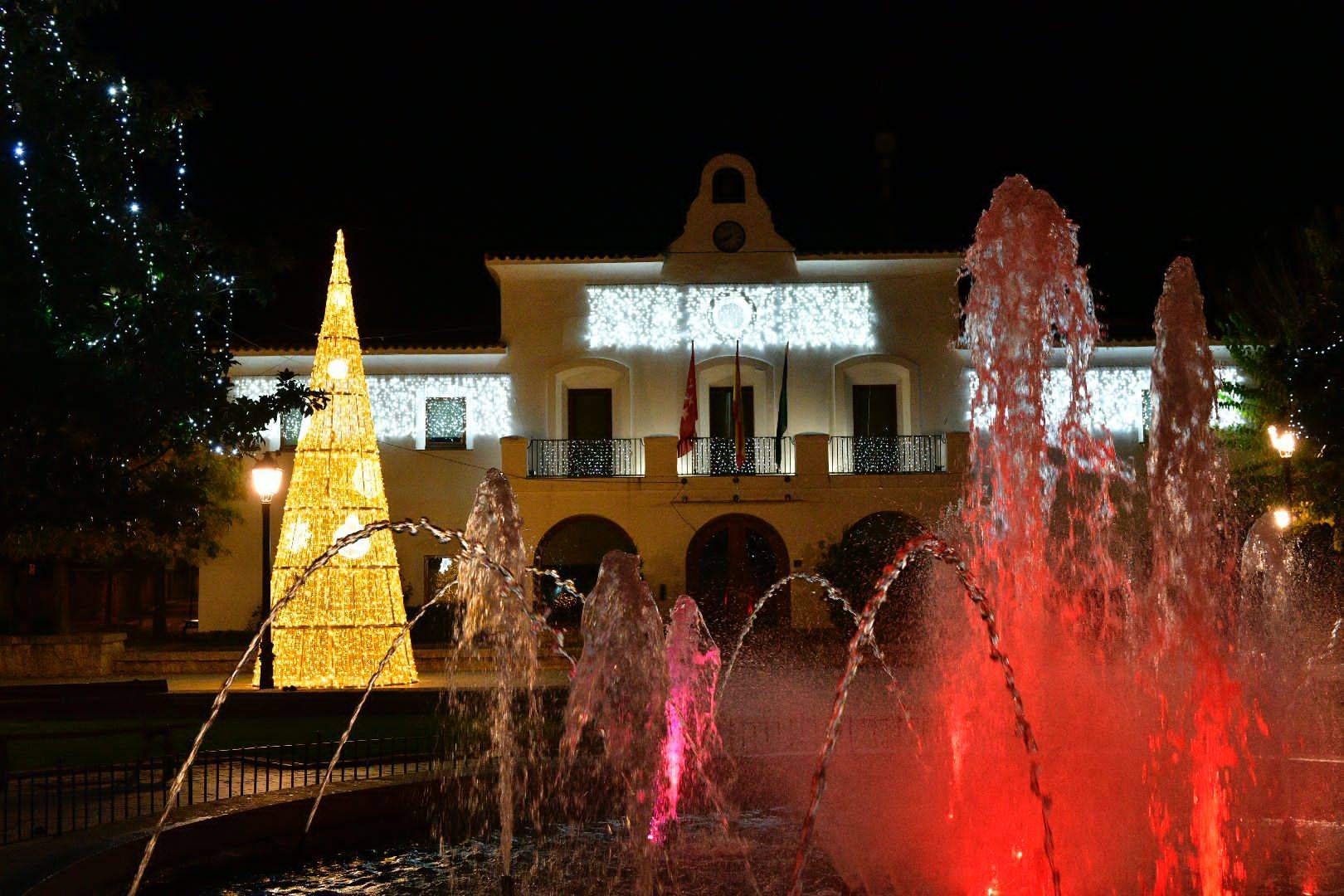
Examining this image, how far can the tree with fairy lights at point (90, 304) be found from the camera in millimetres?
11078

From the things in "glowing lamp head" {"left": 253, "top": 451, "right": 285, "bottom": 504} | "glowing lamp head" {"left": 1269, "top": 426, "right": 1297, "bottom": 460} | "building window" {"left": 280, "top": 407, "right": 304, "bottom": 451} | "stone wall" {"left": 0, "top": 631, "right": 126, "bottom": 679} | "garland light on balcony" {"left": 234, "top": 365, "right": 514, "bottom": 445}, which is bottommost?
"stone wall" {"left": 0, "top": 631, "right": 126, "bottom": 679}

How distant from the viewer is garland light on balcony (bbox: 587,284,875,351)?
30234 millimetres

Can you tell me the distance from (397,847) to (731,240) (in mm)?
22744

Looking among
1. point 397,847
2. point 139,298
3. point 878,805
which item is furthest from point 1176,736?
point 139,298

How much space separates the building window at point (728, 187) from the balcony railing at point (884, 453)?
6.07 meters

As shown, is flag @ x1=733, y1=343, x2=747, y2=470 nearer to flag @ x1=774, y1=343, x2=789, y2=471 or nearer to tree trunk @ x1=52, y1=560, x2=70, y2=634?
flag @ x1=774, y1=343, x2=789, y2=471

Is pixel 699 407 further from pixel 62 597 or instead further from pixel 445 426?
pixel 62 597

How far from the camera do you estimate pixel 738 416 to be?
93.0ft

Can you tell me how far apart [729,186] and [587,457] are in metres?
7.24

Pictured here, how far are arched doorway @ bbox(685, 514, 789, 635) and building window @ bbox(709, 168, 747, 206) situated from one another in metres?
7.45

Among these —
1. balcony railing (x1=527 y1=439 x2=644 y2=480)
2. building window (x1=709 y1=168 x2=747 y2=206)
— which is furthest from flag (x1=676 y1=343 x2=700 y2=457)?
building window (x1=709 y1=168 x2=747 y2=206)

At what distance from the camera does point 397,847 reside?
9406 mm

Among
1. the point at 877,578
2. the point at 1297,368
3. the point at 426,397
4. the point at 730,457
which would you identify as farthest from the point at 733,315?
the point at 1297,368

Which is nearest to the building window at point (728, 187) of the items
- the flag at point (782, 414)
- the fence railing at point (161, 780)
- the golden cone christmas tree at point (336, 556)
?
the flag at point (782, 414)
